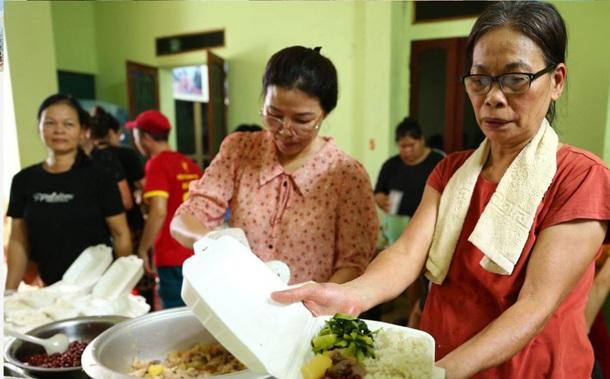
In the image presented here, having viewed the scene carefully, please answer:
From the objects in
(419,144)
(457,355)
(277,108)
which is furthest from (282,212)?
(419,144)

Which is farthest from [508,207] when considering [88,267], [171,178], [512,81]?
[88,267]

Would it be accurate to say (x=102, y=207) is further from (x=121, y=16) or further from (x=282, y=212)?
(x=282, y=212)

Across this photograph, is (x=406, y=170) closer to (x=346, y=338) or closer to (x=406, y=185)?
(x=406, y=185)

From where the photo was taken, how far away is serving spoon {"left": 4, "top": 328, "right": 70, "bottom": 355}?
958 mm

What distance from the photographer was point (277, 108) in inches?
37.1

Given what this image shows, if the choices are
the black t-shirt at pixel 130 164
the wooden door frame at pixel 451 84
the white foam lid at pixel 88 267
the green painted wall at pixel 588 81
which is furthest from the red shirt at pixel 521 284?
the black t-shirt at pixel 130 164

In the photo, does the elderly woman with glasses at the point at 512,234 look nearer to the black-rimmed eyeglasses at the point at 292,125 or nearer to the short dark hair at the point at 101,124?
the black-rimmed eyeglasses at the point at 292,125

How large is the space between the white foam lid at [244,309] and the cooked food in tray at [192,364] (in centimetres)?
20

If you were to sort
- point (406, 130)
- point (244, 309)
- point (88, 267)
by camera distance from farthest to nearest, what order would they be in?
point (406, 130)
point (88, 267)
point (244, 309)

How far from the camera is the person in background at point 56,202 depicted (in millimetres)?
1449

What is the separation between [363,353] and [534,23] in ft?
1.94

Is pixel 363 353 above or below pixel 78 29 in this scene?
below

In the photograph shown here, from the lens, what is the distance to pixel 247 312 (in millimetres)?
621

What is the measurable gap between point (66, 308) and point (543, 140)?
1.20 metres
